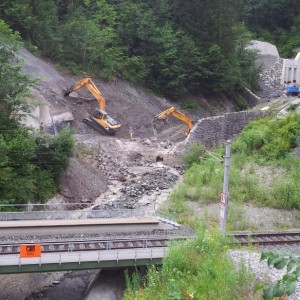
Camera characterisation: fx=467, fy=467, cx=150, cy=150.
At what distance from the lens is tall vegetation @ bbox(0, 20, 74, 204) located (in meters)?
22.0

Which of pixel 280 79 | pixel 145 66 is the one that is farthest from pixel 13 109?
pixel 280 79

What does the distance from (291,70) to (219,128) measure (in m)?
20.5

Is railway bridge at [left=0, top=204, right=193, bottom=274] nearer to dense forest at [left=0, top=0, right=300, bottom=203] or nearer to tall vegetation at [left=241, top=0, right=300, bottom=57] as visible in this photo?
dense forest at [left=0, top=0, right=300, bottom=203]

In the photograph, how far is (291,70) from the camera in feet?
183

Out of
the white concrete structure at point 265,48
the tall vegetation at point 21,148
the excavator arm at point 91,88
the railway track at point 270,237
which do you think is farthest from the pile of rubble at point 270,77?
the railway track at point 270,237

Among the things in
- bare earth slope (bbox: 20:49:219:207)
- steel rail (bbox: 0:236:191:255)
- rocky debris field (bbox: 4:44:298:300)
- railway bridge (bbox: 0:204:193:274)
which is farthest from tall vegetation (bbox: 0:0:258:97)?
steel rail (bbox: 0:236:191:255)

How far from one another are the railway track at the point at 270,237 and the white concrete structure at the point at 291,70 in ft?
130

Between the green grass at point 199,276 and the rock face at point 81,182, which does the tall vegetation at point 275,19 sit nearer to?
the rock face at point 81,182

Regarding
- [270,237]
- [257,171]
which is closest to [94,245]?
[270,237]

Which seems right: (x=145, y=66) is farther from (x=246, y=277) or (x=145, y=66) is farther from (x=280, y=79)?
(x=246, y=277)

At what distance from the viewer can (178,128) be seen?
135ft

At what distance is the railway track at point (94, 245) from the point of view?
1575 centimetres

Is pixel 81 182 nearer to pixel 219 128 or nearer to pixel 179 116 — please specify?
pixel 179 116

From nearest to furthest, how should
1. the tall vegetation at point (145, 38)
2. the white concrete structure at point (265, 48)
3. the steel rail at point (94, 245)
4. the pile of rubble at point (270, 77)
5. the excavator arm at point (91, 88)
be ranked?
the steel rail at point (94, 245)
the excavator arm at point (91, 88)
the tall vegetation at point (145, 38)
the pile of rubble at point (270, 77)
the white concrete structure at point (265, 48)
